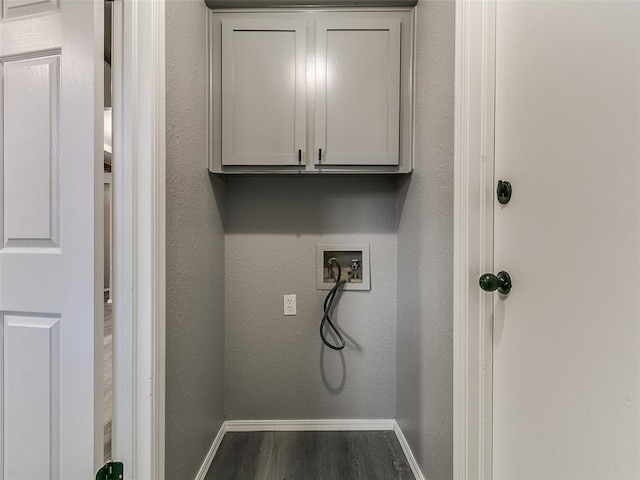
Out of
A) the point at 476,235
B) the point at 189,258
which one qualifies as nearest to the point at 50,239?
the point at 189,258

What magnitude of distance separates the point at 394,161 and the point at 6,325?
5.17 ft

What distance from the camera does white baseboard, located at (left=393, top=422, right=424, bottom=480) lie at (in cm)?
123

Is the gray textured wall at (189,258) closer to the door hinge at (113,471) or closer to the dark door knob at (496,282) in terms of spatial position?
the door hinge at (113,471)

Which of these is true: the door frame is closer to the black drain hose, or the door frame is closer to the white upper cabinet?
the white upper cabinet

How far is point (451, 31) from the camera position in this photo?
0.99m

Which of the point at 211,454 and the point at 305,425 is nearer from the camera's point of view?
the point at 211,454

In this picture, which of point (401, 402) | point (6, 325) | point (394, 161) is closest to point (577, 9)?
point (394, 161)

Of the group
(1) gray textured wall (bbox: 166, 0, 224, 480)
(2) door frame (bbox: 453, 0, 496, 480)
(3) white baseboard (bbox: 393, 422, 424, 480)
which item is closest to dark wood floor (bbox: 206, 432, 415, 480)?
(3) white baseboard (bbox: 393, 422, 424, 480)

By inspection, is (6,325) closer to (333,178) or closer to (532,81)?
(333,178)

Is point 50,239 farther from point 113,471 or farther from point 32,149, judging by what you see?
point 113,471

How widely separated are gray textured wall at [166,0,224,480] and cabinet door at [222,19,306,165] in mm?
128

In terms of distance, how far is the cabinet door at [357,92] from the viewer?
1.35 metres

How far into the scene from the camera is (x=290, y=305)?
5.24 ft

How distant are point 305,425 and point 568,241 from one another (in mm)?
1520
